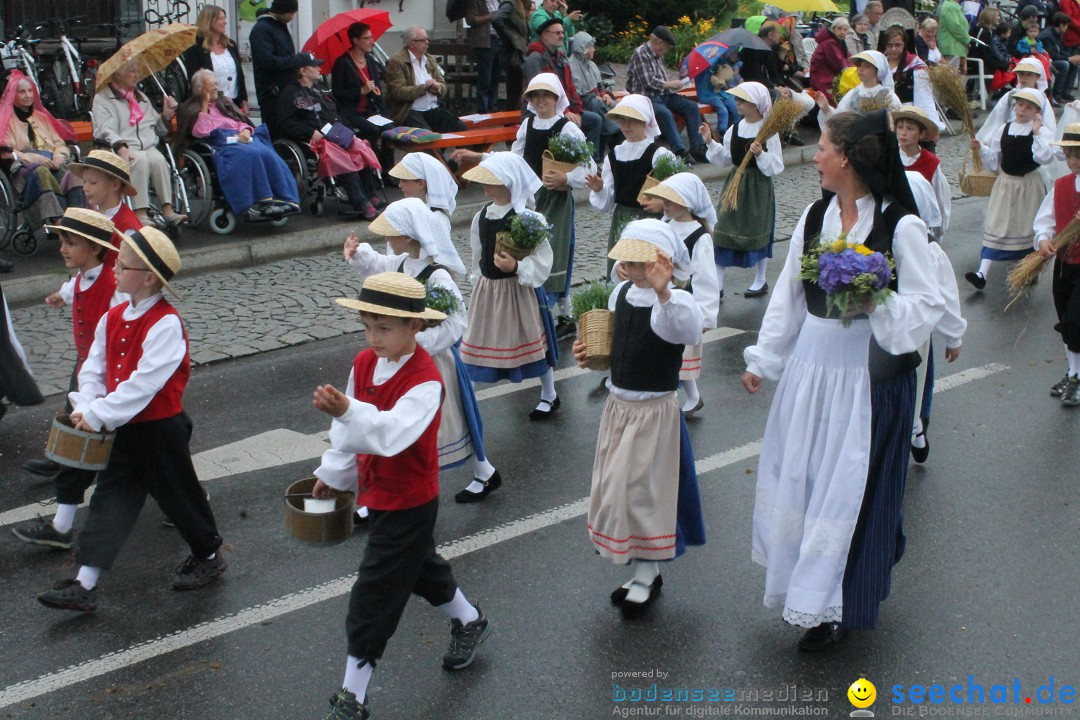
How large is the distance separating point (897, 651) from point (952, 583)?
75 cm

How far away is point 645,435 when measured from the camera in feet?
17.9

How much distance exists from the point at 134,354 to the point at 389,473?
5.16ft

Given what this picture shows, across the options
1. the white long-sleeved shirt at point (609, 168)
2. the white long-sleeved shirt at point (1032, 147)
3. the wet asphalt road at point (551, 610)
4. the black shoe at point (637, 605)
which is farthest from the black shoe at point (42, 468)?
the white long-sleeved shirt at point (1032, 147)

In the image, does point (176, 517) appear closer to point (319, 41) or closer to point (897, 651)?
point (897, 651)

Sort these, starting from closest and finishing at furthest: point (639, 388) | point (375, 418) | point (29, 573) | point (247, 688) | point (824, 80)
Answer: point (375, 418) < point (247, 688) < point (639, 388) < point (29, 573) < point (824, 80)

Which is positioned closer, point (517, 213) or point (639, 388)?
point (639, 388)

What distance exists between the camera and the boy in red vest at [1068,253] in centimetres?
830

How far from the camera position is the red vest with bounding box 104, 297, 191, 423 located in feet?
18.1

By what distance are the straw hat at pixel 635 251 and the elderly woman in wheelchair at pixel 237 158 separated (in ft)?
23.8

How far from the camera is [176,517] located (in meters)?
5.72

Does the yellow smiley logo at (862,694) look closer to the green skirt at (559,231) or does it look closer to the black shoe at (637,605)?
the black shoe at (637,605)

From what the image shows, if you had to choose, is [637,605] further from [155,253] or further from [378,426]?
[155,253]

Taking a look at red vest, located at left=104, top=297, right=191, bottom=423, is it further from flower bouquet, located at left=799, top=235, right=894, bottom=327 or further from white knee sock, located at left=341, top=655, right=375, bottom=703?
flower bouquet, located at left=799, top=235, right=894, bottom=327

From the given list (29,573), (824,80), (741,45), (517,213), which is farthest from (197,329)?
(824,80)
